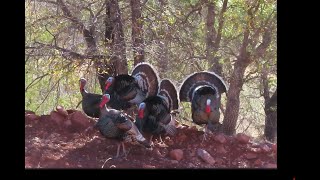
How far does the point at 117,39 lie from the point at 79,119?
4.13 ft

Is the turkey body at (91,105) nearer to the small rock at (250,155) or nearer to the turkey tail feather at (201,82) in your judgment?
the turkey tail feather at (201,82)

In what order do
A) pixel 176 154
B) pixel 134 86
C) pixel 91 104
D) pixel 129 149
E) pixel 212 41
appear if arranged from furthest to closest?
pixel 212 41 → pixel 134 86 → pixel 91 104 → pixel 129 149 → pixel 176 154

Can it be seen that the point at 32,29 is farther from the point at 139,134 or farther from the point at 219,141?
the point at 219,141

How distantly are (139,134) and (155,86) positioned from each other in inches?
45.3

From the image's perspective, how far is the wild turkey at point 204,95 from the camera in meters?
6.03

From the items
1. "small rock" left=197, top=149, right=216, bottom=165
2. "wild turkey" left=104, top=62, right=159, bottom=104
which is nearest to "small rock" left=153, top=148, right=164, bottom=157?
"small rock" left=197, top=149, right=216, bottom=165

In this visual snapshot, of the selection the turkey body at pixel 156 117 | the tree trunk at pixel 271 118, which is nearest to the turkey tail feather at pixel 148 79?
the turkey body at pixel 156 117

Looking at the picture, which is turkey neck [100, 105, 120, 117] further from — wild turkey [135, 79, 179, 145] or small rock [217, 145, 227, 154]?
small rock [217, 145, 227, 154]

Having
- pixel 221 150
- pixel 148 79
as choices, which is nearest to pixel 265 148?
pixel 221 150

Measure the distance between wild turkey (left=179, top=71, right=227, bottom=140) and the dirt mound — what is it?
0.21 m

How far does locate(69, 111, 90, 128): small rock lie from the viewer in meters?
5.95

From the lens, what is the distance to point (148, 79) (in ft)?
21.0

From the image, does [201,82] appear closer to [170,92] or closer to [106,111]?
[170,92]
